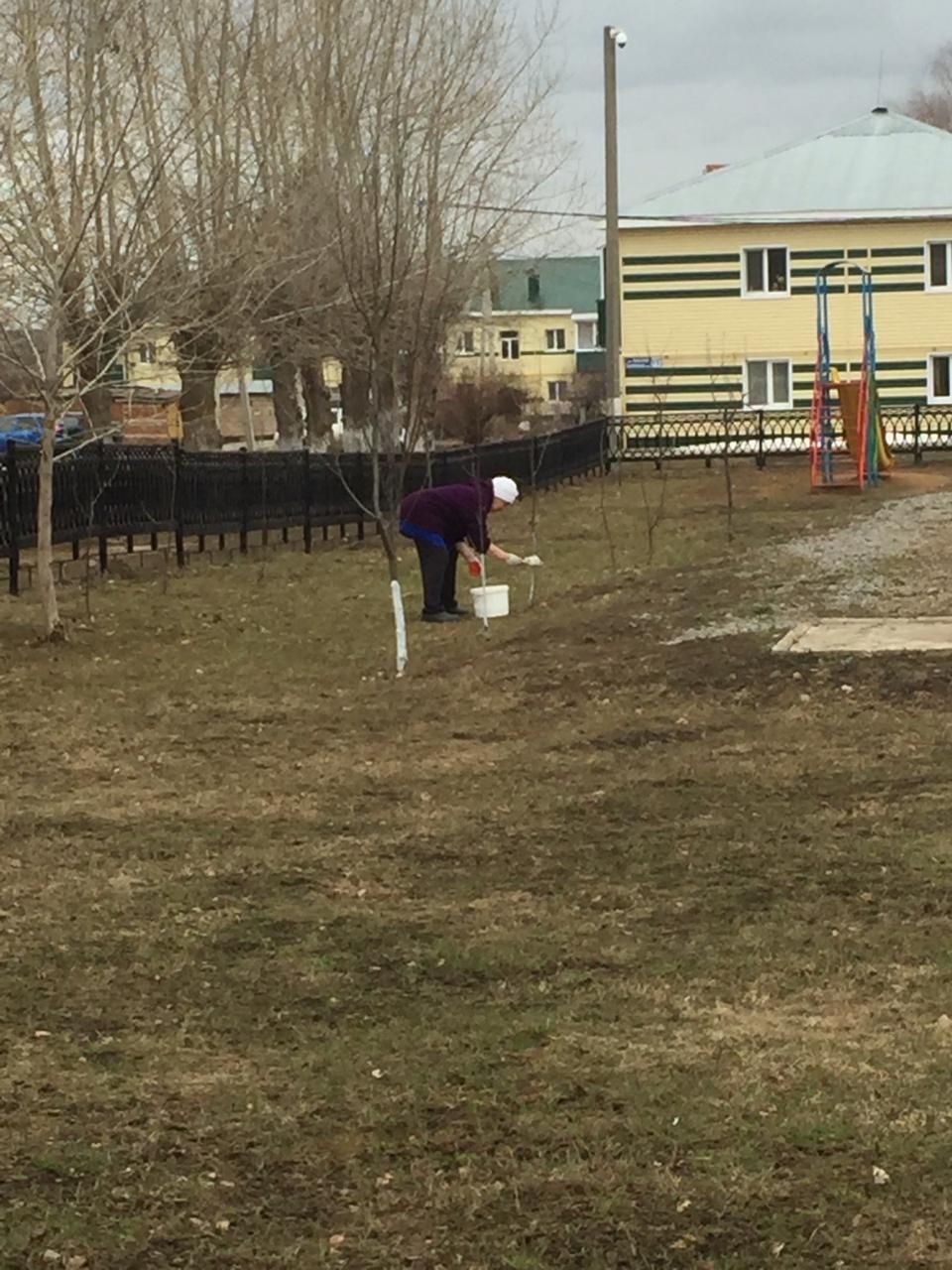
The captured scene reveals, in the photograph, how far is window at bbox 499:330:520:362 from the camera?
75312mm

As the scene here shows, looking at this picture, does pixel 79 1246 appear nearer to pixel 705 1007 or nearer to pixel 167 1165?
pixel 167 1165

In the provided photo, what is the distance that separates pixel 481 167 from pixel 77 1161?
22.7m

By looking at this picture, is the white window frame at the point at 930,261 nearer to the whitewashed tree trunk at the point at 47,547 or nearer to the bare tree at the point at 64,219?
the bare tree at the point at 64,219

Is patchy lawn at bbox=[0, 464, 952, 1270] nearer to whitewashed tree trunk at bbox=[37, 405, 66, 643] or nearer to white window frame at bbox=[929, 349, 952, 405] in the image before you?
whitewashed tree trunk at bbox=[37, 405, 66, 643]

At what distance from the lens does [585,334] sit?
78812mm

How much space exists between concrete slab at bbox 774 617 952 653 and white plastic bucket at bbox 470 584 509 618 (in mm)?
2452

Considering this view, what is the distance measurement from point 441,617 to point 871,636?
3.84 meters

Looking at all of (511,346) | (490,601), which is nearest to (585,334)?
(511,346)

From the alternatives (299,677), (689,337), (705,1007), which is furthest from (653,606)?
(689,337)

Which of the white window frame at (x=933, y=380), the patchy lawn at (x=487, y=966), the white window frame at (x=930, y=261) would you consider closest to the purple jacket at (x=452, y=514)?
the patchy lawn at (x=487, y=966)

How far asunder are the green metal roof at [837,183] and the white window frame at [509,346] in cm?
3332

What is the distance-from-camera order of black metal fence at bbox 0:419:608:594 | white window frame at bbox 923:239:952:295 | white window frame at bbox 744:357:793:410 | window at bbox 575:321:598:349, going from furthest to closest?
1. window at bbox 575:321:598:349
2. white window frame at bbox 744:357:793:410
3. white window frame at bbox 923:239:952:295
4. black metal fence at bbox 0:419:608:594

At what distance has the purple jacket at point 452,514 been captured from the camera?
494 inches

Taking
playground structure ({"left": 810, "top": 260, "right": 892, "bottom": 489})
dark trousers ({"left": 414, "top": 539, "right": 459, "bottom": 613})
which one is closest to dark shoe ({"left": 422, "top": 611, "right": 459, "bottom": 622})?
dark trousers ({"left": 414, "top": 539, "right": 459, "bottom": 613})
